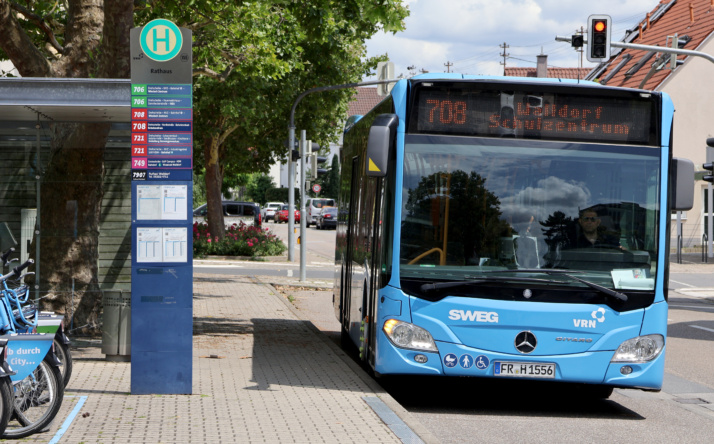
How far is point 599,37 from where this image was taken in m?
19.9

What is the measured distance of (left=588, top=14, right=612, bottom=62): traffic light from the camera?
65.0ft

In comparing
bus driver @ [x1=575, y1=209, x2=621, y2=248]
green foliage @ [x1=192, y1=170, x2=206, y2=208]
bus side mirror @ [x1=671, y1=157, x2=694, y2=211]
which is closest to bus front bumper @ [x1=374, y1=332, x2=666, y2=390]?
bus driver @ [x1=575, y1=209, x2=621, y2=248]

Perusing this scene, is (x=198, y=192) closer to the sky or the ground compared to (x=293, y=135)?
closer to the ground

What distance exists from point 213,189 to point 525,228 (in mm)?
26769

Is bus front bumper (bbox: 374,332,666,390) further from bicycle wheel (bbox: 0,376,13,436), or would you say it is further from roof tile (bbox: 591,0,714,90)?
roof tile (bbox: 591,0,714,90)

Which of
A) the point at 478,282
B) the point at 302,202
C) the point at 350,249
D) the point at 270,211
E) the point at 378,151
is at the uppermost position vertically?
the point at 378,151

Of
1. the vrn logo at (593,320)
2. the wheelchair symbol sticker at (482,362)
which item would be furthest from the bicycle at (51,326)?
the vrn logo at (593,320)

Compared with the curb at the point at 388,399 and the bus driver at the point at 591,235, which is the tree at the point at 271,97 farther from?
Result: the bus driver at the point at 591,235

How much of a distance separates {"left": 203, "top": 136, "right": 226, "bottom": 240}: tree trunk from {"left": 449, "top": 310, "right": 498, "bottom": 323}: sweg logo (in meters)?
25.9

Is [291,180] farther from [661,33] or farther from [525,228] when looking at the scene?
[661,33]

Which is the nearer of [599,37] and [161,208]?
[161,208]

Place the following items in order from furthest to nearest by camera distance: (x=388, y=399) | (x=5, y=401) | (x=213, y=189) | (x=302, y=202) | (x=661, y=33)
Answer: (x=661, y=33) → (x=213, y=189) → (x=302, y=202) → (x=388, y=399) → (x=5, y=401)

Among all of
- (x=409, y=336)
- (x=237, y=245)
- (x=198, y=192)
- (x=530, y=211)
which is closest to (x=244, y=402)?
(x=409, y=336)

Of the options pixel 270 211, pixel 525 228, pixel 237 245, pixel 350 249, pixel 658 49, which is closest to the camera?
pixel 525 228
